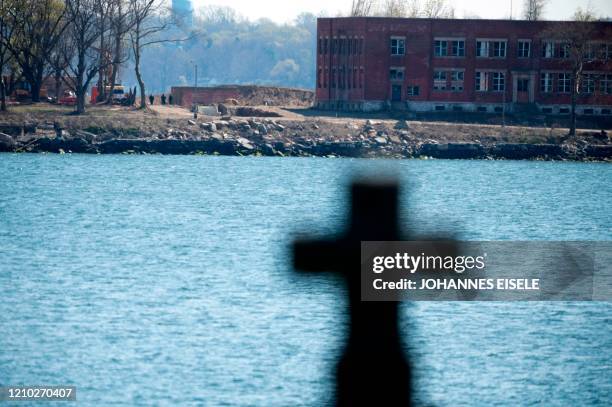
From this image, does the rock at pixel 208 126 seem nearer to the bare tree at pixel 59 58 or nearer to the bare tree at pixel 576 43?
the bare tree at pixel 59 58

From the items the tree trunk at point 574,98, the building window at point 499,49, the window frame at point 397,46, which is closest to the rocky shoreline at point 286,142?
the tree trunk at point 574,98

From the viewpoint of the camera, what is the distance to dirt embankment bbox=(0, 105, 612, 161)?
292 feet

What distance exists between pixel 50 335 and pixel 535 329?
10970 mm

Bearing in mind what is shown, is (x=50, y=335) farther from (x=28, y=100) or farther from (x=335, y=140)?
(x=28, y=100)

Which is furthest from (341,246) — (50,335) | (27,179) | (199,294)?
(27,179)

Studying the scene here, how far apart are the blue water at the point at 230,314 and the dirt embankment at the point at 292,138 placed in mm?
26805

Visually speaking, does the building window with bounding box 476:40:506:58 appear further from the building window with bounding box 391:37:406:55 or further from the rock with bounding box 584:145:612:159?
the rock with bounding box 584:145:612:159

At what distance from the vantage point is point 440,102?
10388cm

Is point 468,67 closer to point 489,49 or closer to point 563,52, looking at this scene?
point 489,49

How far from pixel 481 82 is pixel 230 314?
76577 mm

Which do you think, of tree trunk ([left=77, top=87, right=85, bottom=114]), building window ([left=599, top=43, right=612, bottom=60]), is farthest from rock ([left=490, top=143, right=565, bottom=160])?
tree trunk ([left=77, top=87, right=85, bottom=114])

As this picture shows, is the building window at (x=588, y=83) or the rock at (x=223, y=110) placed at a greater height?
the building window at (x=588, y=83)

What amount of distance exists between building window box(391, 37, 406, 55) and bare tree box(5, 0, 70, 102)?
25979 millimetres

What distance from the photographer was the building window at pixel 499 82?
105 meters
